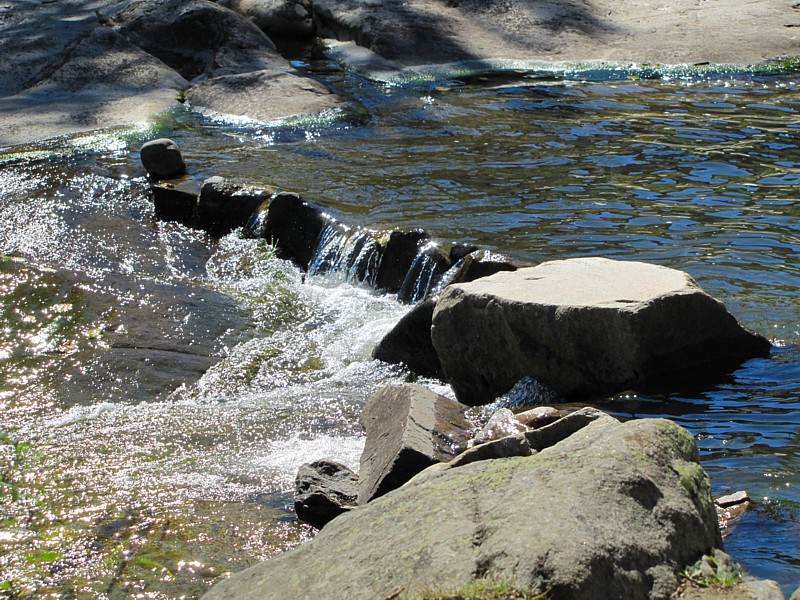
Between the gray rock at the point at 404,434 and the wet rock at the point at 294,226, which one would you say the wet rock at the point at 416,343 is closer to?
the gray rock at the point at 404,434

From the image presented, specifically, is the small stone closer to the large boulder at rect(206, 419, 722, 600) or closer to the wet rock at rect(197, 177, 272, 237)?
the large boulder at rect(206, 419, 722, 600)

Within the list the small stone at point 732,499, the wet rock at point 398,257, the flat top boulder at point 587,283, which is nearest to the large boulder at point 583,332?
the flat top boulder at point 587,283

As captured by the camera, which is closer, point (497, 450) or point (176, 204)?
point (497, 450)

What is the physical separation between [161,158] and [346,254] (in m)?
2.82

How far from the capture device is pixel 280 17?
16250mm

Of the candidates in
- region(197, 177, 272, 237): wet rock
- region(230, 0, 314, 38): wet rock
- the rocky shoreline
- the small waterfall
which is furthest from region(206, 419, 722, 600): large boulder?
region(230, 0, 314, 38): wet rock

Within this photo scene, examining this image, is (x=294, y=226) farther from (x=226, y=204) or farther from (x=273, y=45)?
(x=273, y=45)

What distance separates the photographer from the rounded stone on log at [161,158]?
9.89 meters

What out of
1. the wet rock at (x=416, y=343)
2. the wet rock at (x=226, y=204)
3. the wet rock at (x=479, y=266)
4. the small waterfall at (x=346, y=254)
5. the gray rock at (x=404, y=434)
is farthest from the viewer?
the wet rock at (x=226, y=204)

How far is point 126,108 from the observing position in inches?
488

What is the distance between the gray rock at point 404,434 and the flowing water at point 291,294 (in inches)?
11.6

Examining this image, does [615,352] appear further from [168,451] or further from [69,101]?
[69,101]

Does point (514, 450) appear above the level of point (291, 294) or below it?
above

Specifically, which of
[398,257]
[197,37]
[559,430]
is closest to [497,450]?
[559,430]
